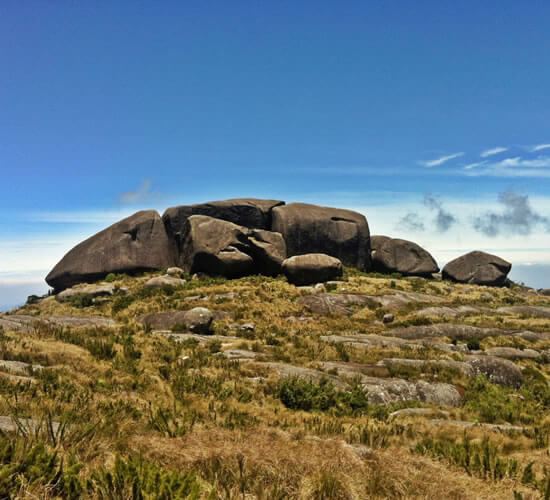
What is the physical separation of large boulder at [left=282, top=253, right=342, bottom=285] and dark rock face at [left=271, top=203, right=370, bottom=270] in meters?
8.87

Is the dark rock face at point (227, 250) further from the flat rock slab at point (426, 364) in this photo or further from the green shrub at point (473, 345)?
the flat rock slab at point (426, 364)

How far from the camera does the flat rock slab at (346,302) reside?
3300cm

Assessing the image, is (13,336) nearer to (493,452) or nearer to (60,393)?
(60,393)

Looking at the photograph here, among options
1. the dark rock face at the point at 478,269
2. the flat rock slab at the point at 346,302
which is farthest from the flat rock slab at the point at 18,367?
the dark rock face at the point at 478,269

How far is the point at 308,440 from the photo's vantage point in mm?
7227

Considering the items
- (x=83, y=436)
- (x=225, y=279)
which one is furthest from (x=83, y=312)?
(x=83, y=436)

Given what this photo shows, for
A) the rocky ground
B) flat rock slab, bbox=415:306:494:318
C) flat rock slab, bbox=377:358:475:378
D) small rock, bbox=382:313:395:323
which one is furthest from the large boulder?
flat rock slab, bbox=377:358:475:378

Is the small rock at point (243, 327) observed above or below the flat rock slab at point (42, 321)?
below

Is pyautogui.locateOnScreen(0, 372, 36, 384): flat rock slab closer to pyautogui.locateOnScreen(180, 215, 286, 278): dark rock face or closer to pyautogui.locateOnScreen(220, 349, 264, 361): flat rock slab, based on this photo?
pyautogui.locateOnScreen(220, 349, 264, 361): flat rock slab

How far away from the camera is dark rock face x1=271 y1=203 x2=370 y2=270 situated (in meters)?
51.2

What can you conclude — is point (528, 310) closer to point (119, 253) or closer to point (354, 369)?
point (354, 369)

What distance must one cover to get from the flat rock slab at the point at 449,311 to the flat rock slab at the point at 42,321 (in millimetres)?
22513

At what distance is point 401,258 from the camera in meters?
56.2

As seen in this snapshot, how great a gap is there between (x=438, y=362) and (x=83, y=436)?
1574 centimetres
